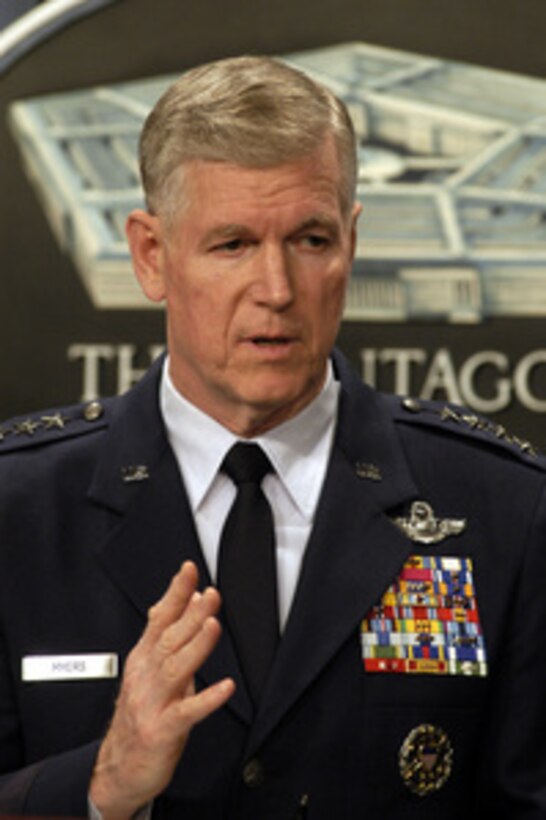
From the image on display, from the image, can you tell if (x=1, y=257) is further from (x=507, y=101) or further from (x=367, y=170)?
(x=507, y=101)

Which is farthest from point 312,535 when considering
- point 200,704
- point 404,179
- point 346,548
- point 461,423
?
point 404,179

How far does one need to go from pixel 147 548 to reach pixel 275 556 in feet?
0.49

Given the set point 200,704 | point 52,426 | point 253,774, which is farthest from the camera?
point 52,426

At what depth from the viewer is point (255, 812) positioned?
6.32 feet

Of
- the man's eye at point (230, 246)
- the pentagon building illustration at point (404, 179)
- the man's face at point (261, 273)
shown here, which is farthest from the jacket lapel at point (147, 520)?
the pentagon building illustration at point (404, 179)

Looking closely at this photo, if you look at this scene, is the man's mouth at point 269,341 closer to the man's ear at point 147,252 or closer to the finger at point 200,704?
the man's ear at point 147,252

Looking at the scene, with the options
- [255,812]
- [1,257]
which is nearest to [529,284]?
[1,257]

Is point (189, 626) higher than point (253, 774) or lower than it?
higher

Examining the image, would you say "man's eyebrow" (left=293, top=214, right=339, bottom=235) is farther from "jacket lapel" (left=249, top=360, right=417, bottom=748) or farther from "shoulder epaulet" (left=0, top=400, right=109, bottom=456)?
"shoulder epaulet" (left=0, top=400, right=109, bottom=456)

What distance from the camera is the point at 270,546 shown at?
2.01 m

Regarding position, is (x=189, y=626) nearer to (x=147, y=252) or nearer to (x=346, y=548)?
(x=346, y=548)

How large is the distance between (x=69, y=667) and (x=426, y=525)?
0.45 m

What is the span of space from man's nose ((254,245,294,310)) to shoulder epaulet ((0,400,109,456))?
35 centimetres

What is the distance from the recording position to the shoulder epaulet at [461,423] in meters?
2.16
